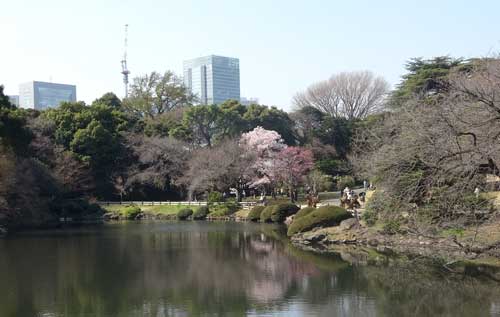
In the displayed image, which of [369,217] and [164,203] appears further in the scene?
[164,203]

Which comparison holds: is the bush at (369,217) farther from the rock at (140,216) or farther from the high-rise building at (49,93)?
the high-rise building at (49,93)

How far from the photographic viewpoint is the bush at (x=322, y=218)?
25.6 m

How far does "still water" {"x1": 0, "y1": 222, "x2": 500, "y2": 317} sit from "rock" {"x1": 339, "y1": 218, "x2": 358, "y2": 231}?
8.70 ft

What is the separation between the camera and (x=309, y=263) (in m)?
19.7

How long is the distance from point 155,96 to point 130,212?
24732 mm

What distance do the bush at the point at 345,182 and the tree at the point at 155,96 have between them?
928 inches

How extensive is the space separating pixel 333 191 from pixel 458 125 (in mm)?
34032

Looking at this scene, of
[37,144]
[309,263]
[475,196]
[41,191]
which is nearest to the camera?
[475,196]

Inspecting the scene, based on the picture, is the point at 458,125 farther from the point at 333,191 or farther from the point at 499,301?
the point at 333,191

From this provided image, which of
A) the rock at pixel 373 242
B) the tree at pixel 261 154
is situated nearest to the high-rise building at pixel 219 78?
the tree at pixel 261 154

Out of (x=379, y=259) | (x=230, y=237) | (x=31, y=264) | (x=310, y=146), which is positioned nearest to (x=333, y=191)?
(x=310, y=146)

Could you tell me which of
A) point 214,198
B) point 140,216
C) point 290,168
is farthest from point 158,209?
point 290,168

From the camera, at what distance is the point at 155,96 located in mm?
63656

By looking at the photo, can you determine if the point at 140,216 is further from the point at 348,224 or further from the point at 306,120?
the point at 348,224
